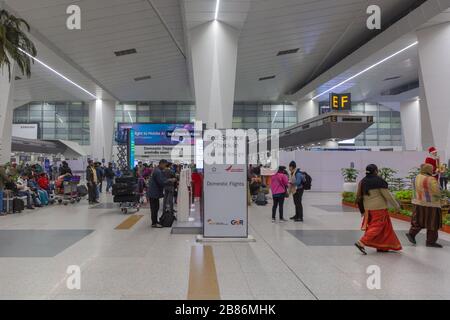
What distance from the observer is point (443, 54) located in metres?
18.3

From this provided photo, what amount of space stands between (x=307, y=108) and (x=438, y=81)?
21.1 meters

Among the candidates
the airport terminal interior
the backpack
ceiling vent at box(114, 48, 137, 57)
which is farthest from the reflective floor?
ceiling vent at box(114, 48, 137, 57)

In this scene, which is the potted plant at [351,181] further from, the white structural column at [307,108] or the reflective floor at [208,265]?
the white structural column at [307,108]

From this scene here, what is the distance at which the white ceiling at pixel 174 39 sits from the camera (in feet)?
53.8

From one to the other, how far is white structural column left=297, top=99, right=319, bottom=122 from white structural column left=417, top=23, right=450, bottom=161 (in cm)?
2028

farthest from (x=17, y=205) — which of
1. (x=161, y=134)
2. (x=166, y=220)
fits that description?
(x=161, y=134)

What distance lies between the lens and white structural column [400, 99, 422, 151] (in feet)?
125

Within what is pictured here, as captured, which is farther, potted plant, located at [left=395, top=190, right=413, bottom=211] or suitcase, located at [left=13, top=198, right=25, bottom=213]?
suitcase, located at [left=13, top=198, right=25, bottom=213]

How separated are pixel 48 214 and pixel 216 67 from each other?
787 centimetres

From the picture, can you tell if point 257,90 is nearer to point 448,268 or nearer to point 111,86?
point 111,86

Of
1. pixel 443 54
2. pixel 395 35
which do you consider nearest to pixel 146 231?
pixel 443 54

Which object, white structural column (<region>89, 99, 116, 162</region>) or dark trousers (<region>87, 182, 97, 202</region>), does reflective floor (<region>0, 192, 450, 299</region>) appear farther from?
white structural column (<region>89, 99, 116, 162</region>)

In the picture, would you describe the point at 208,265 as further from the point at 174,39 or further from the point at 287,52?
the point at 287,52

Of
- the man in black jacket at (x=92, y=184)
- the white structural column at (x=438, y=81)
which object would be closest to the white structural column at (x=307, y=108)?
the white structural column at (x=438, y=81)
